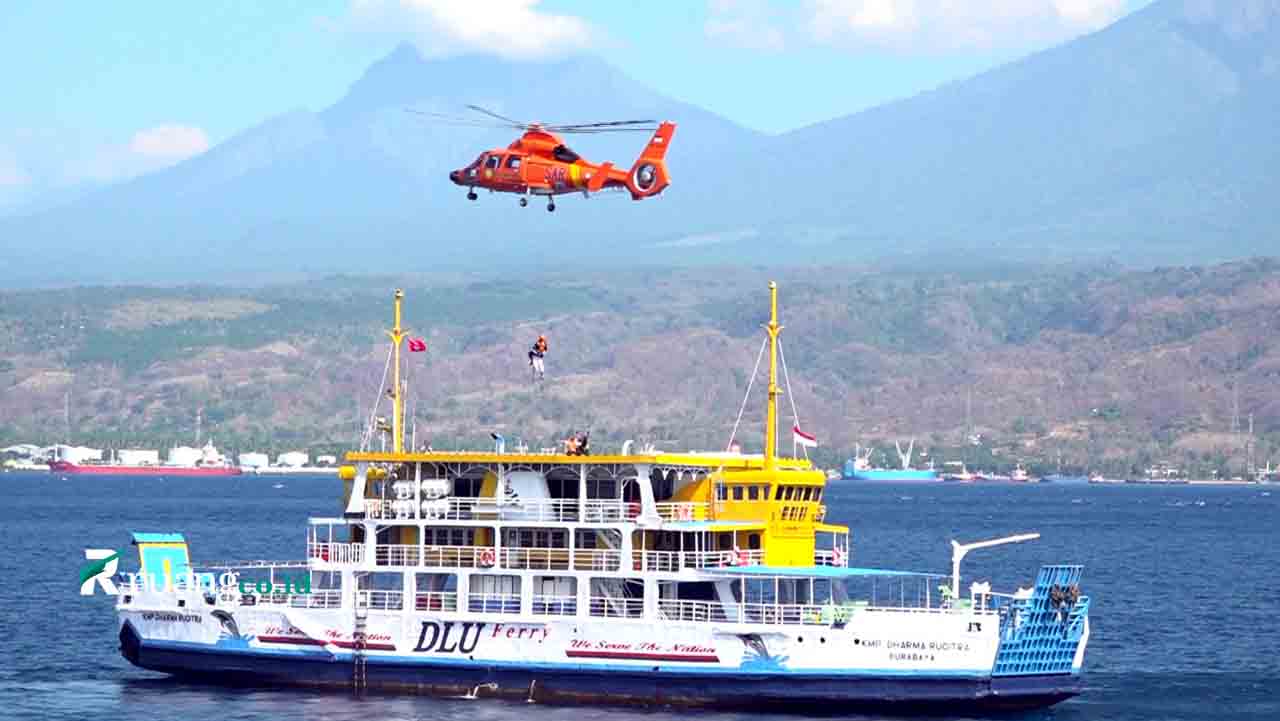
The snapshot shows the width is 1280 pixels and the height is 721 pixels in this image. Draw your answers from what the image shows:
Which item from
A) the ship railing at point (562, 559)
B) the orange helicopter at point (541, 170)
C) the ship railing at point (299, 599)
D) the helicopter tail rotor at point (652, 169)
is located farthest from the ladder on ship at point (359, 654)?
the orange helicopter at point (541, 170)

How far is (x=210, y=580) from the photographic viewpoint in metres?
50.2

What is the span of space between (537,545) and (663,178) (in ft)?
33.7

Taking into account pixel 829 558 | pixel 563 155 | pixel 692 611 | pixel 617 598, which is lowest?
pixel 692 611

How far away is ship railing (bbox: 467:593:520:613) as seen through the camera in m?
48.3

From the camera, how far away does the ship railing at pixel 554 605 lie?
157 feet

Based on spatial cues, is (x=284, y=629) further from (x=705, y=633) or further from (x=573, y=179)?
(x=573, y=179)

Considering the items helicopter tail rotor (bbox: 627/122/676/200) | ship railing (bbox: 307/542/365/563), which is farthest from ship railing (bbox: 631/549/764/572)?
helicopter tail rotor (bbox: 627/122/676/200)

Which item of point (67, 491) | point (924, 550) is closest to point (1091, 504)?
point (67, 491)

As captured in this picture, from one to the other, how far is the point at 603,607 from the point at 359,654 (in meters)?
4.82

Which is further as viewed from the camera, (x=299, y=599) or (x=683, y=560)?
(x=299, y=599)

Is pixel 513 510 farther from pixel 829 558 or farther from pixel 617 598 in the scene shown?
pixel 829 558

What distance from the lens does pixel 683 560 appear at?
1873 inches

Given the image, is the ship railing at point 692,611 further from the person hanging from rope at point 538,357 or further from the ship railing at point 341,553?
the ship railing at point 341,553

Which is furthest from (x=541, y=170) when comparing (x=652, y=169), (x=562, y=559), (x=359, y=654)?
(x=359, y=654)
